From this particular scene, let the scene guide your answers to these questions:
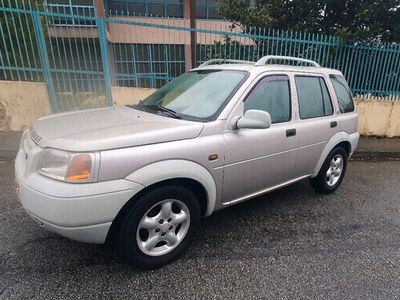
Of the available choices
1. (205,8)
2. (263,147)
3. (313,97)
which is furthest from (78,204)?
(205,8)

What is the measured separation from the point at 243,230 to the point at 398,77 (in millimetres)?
6543

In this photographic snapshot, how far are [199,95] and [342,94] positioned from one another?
2282 mm

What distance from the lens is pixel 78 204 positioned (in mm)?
2074

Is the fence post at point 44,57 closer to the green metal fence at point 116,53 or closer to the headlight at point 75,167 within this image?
the green metal fence at point 116,53

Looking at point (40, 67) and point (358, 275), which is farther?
point (40, 67)

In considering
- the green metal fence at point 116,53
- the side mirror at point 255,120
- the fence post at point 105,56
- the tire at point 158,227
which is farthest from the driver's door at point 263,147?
the fence post at point 105,56

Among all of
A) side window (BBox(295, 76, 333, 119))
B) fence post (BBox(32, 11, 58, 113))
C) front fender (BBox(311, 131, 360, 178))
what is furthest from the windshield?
fence post (BBox(32, 11, 58, 113))

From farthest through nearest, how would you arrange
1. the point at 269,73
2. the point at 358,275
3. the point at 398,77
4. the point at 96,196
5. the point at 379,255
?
the point at 398,77, the point at 269,73, the point at 379,255, the point at 358,275, the point at 96,196

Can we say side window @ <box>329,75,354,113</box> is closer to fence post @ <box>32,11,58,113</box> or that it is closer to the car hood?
the car hood

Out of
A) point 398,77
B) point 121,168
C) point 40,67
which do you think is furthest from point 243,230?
point 398,77

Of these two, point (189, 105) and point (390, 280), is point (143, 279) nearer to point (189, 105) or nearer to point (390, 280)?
point (189, 105)

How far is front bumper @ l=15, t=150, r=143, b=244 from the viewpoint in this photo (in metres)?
2.08

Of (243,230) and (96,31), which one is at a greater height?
(96,31)

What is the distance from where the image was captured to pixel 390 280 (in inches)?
101
